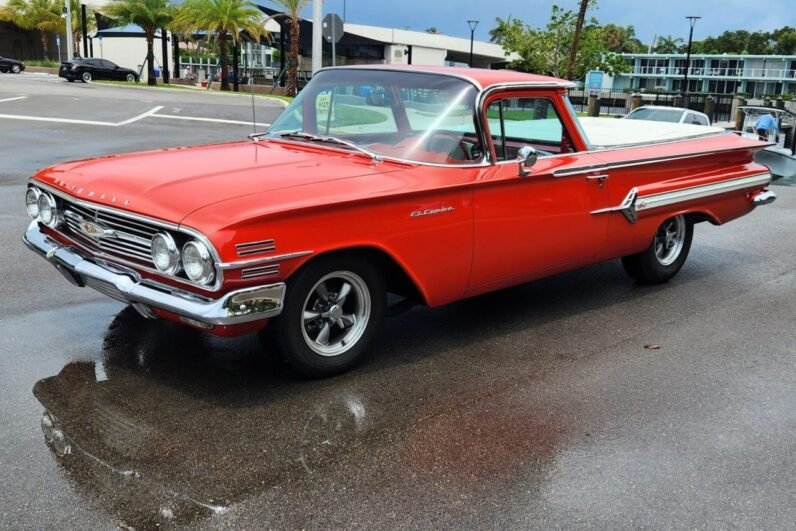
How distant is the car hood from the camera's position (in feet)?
12.5

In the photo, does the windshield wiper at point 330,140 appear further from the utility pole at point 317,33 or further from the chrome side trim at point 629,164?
the utility pole at point 317,33

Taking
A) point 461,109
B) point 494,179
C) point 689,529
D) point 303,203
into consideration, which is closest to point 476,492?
point 689,529

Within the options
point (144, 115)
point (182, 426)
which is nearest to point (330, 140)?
point (182, 426)

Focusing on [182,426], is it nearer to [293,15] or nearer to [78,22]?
[293,15]

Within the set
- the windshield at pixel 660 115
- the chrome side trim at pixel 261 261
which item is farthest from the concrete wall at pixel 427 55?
the chrome side trim at pixel 261 261

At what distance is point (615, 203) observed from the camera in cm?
552

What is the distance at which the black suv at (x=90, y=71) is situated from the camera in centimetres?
3912

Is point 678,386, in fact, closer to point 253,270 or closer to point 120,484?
point 253,270

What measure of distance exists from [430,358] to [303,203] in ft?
4.76

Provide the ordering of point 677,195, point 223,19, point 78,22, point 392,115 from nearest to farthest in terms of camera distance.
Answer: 1. point 392,115
2. point 677,195
3. point 223,19
4. point 78,22

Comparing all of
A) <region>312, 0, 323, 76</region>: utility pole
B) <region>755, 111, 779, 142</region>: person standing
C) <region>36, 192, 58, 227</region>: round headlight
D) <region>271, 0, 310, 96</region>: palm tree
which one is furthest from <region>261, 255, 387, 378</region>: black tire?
<region>271, 0, 310, 96</region>: palm tree

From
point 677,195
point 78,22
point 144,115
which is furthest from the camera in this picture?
point 78,22

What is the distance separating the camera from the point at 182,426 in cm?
369

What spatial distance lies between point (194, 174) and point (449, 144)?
152 cm
